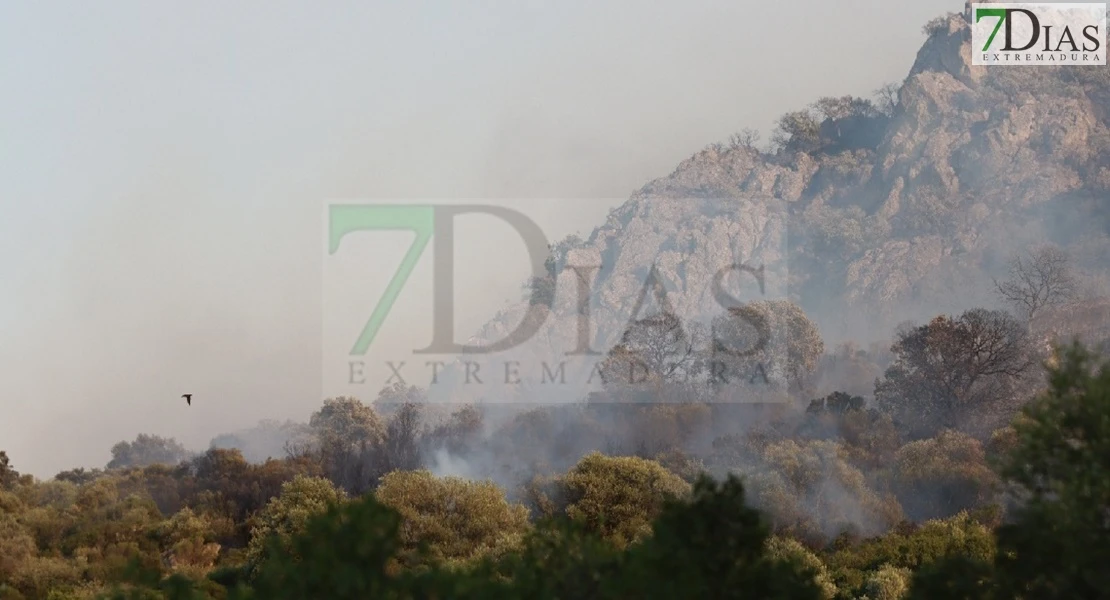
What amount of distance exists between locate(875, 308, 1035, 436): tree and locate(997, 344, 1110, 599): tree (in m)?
65.9

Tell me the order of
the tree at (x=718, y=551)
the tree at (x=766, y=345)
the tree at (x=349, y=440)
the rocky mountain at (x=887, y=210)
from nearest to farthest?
the tree at (x=718, y=551)
the tree at (x=349, y=440)
the tree at (x=766, y=345)
the rocky mountain at (x=887, y=210)

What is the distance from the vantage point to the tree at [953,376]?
86375 millimetres

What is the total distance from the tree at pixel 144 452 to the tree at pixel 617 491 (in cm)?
7523

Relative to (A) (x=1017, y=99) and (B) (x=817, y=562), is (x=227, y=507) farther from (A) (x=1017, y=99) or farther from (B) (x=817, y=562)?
(A) (x=1017, y=99)

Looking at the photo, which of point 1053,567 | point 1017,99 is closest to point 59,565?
point 1053,567

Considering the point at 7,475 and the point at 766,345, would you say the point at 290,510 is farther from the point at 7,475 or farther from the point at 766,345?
the point at 766,345

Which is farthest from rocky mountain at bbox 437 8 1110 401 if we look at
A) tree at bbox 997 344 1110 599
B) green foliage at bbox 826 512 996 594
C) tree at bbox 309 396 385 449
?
tree at bbox 997 344 1110 599

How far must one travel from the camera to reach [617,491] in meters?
57.1

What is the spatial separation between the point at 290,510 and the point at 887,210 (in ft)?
454

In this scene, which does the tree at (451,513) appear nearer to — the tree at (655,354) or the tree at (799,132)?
the tree at (655,354)

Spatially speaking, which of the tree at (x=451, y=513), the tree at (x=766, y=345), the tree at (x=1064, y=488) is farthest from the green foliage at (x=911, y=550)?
the tree at (x=766, y=345)

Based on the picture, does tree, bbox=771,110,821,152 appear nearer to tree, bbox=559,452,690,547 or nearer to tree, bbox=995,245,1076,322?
tree, bbox=995,245,1076,322

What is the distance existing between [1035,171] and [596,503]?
129 meters

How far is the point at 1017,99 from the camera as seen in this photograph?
18262 centimetres
